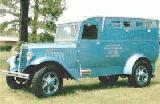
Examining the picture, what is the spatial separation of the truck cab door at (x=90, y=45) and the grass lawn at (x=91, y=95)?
881mm

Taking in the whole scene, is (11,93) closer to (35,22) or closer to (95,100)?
(95,100)

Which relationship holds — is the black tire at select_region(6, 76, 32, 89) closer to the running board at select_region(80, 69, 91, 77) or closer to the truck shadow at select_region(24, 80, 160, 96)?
the truck shadow at select_region(24, 80, 160, 96)

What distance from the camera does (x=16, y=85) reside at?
13.2 m

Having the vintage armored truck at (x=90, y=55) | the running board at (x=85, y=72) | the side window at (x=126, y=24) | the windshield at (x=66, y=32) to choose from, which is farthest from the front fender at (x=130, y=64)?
the windshield at (x=66, y=32)

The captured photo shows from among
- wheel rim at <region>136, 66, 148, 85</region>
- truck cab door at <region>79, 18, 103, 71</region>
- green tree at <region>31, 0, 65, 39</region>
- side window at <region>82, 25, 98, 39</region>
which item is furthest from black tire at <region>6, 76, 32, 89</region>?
green tree at <region>31, 0, 65, 39</region>

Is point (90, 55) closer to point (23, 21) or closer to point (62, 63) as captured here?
point (62, 63)

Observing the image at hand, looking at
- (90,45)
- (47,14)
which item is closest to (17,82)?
(90,45)

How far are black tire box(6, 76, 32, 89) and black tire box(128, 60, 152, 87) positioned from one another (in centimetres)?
331

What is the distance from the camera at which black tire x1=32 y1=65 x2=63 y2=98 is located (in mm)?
11492

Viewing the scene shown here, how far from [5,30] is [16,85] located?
4385cm

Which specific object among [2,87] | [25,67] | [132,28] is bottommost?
[2,87]

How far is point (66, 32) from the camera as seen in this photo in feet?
44.2

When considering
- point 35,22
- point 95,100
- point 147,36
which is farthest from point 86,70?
point 35,22

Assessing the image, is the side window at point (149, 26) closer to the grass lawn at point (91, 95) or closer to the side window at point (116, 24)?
the side window at point (116, 24)
